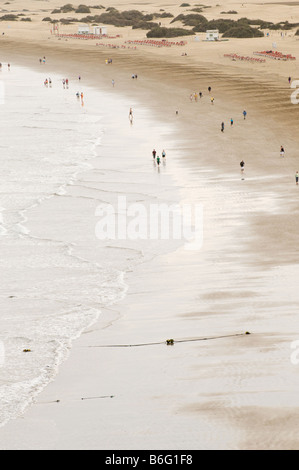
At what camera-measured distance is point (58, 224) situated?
3259cm

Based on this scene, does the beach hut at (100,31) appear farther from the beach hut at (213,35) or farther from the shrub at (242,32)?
the beach hut at (213,35)

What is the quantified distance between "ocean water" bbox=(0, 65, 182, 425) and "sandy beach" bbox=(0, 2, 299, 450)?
0.15 m

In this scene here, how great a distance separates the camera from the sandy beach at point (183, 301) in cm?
1553

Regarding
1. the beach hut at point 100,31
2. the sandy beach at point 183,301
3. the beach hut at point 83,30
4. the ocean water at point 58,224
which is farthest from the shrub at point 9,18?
the sandy beach at point 183,301

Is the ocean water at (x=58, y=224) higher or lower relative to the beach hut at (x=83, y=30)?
lower

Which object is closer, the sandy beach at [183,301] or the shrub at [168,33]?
→ the sandy beach at [183,301]

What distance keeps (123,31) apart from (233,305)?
111 metres

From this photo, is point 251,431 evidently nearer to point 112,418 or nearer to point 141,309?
point 112,418

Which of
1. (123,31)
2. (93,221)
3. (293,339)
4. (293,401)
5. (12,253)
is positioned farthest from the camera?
(123,31)

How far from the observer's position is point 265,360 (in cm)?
1794

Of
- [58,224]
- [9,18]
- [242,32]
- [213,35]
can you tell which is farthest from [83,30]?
[58,224]

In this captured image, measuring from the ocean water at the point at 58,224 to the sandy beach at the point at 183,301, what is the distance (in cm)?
15

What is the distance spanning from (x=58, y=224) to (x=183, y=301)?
36.2 ft
